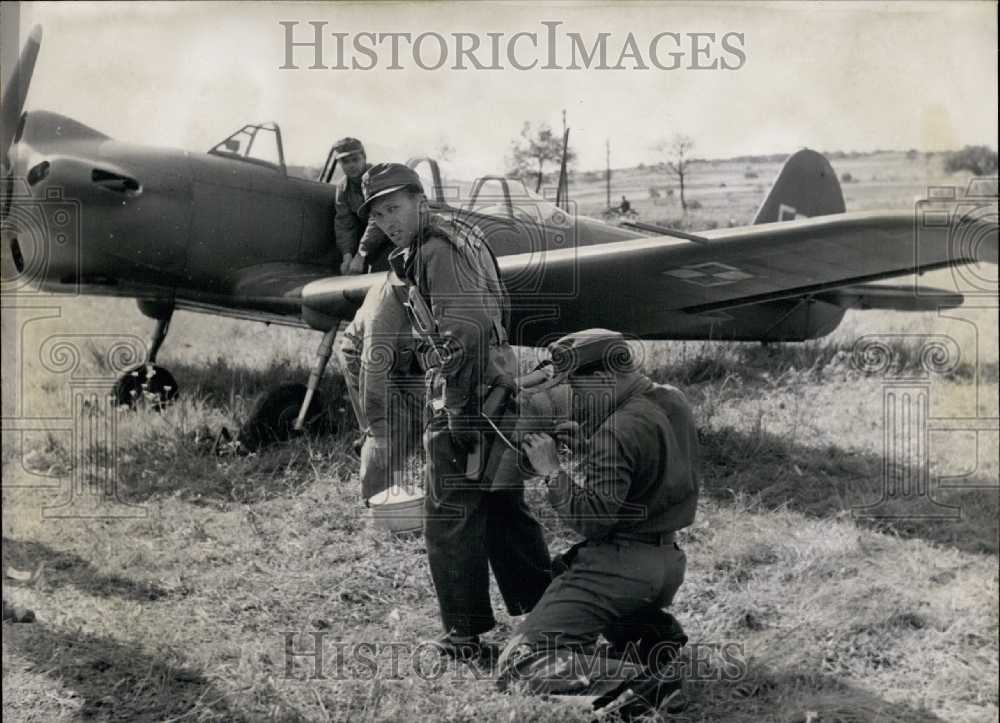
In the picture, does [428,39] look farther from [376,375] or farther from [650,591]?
[650,591]

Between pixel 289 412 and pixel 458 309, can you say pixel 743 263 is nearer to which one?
pixel 458 309

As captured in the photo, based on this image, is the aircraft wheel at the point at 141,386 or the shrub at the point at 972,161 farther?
the aircraft wheel at the point at 141,386

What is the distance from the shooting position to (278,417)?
19.1 feet

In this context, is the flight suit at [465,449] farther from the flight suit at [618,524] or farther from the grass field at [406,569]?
the flight suit at [618,524]

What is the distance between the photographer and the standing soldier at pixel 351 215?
5.85 m

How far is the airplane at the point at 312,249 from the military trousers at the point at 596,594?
1.93m

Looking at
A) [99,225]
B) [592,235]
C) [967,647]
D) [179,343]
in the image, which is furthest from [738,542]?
[179,343]

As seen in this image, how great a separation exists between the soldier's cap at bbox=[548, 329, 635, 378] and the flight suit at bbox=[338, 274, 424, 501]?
1451 millimetres

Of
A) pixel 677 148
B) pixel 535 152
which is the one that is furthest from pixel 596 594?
pixel 677 148

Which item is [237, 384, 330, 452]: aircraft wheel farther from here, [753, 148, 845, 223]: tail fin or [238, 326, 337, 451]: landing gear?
[753, 148, 845, 223]: tail fin

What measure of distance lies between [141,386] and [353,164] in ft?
8.08

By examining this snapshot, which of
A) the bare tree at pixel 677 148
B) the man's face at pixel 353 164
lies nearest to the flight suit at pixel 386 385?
the man's face at pixel 353 164

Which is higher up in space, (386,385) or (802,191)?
(802,191)

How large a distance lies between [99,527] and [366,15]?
10.0 ft
